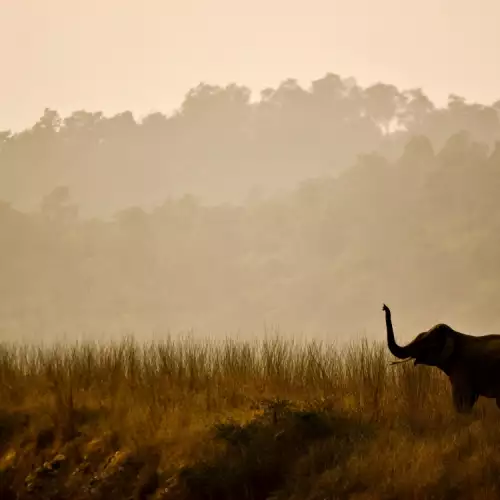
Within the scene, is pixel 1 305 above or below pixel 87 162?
below

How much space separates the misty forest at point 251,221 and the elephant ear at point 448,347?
76.1ft

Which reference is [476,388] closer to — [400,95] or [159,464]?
[159,464]

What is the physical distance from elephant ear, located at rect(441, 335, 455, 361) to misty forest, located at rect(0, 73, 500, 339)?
23199 millimetres

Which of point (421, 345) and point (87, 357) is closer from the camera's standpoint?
point (421, 345)

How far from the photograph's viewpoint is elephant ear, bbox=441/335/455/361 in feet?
21.3

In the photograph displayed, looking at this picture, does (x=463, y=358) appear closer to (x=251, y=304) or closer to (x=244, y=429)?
(x=244, y=429)

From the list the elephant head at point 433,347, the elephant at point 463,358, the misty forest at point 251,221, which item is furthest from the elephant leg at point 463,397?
the misty forest at point 251,221

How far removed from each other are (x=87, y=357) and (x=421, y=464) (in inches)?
181

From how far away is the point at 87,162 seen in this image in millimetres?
50469

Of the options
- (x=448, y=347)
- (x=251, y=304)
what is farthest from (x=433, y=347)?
(x=251, y=304)

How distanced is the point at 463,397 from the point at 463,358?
1.04 feet

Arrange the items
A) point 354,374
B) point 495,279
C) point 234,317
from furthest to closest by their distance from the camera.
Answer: point 234,317 → point 495,279 → point 354,374

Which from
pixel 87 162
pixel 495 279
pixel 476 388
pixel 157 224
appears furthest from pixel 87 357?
pixel 87 162

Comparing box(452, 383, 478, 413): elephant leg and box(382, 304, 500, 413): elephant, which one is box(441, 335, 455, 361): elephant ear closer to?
box(382, 304, 500, 413): elephant
